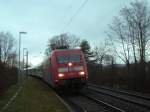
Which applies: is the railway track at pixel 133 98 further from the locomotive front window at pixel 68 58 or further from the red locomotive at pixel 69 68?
the locomotive front window at pixel 68 58

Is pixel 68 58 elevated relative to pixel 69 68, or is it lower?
elevated

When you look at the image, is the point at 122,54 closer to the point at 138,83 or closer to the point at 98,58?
the point at 138,83

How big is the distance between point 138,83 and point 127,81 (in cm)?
391

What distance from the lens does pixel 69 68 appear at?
28.4m

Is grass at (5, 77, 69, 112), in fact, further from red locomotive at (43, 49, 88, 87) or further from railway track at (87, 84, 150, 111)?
railway track at (87, 84, 150, 111)

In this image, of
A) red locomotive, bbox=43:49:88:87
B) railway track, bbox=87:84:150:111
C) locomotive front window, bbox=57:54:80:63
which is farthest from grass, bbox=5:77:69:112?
railway track, bbox=87:84:150:111

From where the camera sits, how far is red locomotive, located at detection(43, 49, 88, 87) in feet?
91.8

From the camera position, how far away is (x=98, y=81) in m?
53.8

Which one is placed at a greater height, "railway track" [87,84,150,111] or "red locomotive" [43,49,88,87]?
"red locomotive" [43,49,88,87]

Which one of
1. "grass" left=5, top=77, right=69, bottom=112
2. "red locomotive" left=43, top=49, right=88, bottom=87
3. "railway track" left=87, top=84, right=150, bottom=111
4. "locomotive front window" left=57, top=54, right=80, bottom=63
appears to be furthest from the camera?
"locomotive front window" left=57, top=54, right=80, bottom=63

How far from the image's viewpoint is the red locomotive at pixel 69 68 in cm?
2797

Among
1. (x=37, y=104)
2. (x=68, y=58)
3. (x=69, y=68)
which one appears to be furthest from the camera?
(x=68, y=58)

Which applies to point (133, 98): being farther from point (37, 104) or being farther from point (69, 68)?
point (37, 104)

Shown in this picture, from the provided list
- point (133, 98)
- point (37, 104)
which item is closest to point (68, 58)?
point (133, 98)
